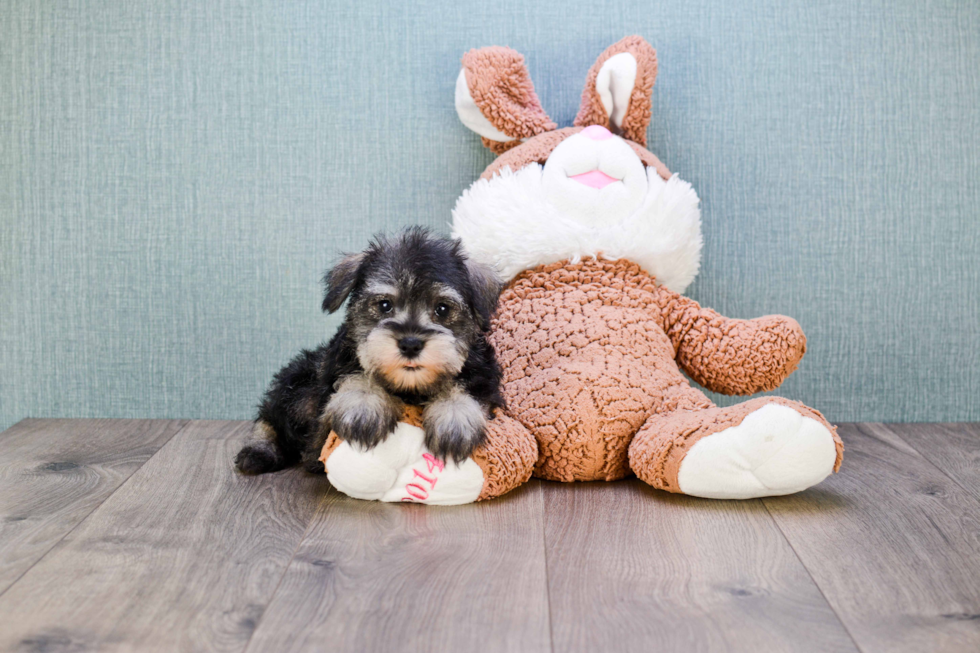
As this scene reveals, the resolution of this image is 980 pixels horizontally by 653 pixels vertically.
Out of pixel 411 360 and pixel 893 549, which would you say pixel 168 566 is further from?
pixel 893 549

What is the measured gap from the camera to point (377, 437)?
1.80 meters

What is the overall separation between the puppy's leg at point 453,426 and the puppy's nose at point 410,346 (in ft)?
0.66

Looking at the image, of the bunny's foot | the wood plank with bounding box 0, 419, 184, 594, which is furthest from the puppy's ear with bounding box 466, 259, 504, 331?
the wood plank with bounding box 0, 419, 184, 594

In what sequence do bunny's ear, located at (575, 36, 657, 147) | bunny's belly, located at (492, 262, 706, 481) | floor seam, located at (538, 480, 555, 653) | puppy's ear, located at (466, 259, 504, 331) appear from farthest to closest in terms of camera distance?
1. bunny's ear, located at (575, 36, 657, 147)
2. bunny's belly, located at (492, 262, 706, 481)
3. puppy's ear, located at (466, 259, 504, 331)
4. floor seam, located at (538, 480, 555, 653)

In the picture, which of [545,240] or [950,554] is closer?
[950,554]

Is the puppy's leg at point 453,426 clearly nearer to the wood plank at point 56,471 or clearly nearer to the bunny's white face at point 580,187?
the bunny's white face at point 580,187

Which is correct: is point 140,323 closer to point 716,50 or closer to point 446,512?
point 446,512

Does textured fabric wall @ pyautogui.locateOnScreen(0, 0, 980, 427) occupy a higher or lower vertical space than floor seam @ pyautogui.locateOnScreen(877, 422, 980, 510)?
higher

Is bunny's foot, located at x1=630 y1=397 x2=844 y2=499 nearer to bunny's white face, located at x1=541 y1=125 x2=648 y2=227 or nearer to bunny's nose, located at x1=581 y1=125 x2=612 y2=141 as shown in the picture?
bunny's white face, located at x1=541 y1=125 x2=648 y2=227

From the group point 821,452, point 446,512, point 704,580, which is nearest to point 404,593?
point 446,512

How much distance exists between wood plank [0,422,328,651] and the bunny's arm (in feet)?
3.47

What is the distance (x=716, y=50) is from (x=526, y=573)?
71.7 inches

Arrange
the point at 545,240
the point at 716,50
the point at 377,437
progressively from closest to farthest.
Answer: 1. the point at 377,437
2. the point at 545,240
3. the point at 716,50

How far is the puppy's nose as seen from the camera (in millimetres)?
1665
